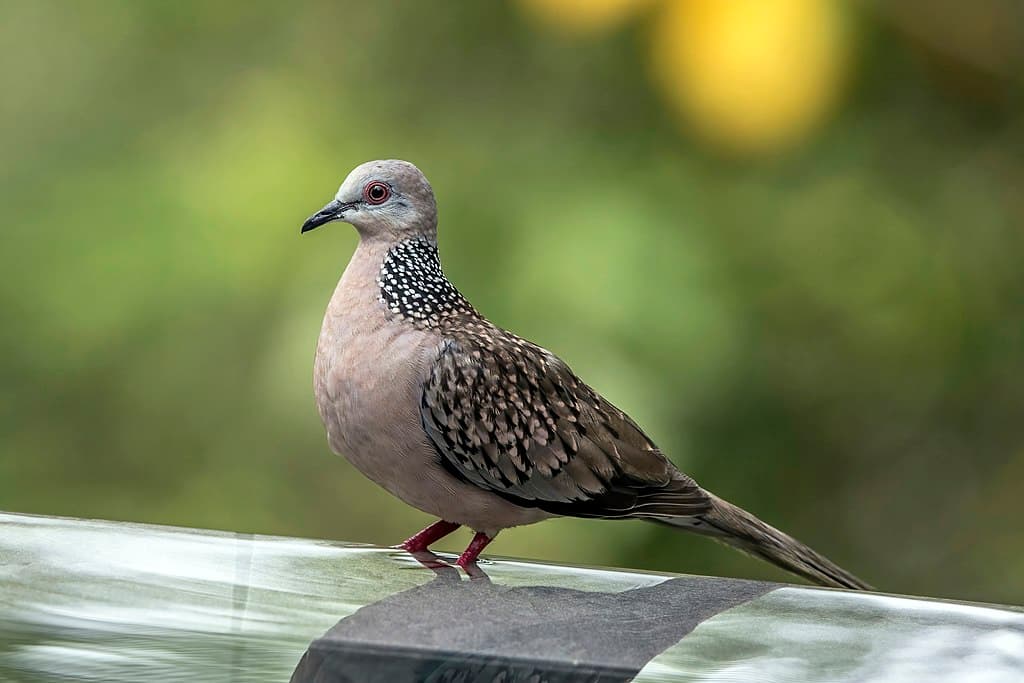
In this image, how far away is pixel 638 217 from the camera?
3.47 metres

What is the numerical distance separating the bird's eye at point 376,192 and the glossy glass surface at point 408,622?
19.3 inches

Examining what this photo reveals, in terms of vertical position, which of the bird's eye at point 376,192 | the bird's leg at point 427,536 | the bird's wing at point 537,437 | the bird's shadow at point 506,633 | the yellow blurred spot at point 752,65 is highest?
the yellow blurred spot at point 752,65

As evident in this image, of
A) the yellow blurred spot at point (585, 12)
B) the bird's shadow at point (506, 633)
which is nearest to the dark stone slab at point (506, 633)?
the bird's shadow at point (506, 633)

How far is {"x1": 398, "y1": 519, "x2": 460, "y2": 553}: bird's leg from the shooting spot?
2084 mm

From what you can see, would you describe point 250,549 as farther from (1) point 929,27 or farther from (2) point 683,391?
(1) point 929,27

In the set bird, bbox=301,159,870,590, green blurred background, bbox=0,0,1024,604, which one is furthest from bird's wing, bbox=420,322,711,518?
green blurred background, bbox=0,0,1024,604

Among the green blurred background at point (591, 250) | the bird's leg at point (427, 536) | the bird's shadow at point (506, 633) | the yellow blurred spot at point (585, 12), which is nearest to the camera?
the bird's shadow at point (506, 633)

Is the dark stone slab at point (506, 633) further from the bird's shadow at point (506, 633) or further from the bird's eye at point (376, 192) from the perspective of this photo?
the bird's eye at point (376, 192)

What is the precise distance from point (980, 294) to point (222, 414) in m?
1.90

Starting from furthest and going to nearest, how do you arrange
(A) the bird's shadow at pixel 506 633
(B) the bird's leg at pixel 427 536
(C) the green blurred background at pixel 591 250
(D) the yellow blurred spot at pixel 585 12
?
(C) the green blurred background at pixel 591 250 → (D) the yellow blurred spot at pixel 585 12 → (B) the bird's leg at pixel 427 536 → (A) the bird's shadow at pixel 506 633

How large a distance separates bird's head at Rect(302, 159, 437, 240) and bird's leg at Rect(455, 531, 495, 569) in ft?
1.39

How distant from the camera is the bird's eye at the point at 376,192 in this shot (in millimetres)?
2061

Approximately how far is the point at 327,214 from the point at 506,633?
2.42ft

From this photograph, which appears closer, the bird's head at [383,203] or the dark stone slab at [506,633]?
the dark stone slab at [506,633]
